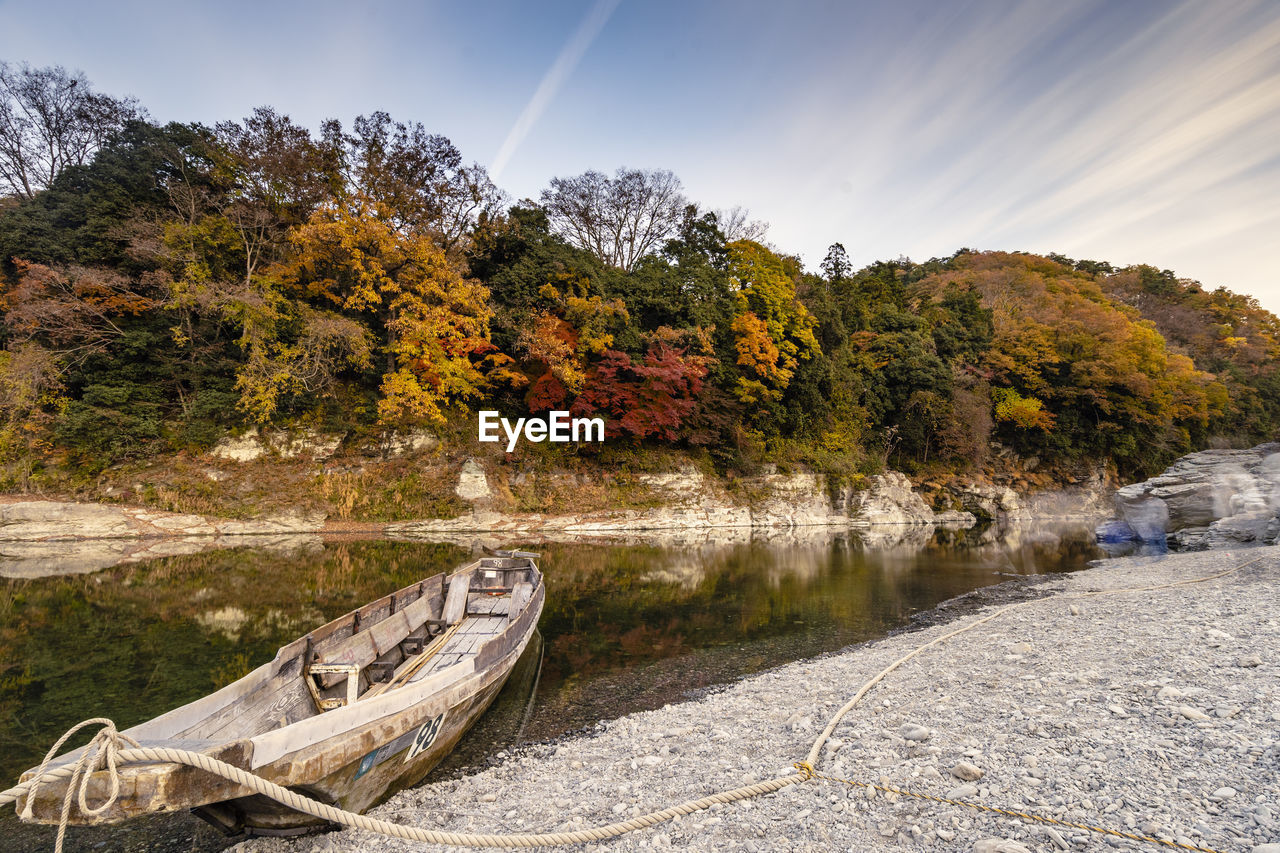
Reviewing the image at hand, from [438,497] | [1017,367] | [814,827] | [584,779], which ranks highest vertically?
[1017,367]

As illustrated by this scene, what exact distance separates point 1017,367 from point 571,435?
28.2 m

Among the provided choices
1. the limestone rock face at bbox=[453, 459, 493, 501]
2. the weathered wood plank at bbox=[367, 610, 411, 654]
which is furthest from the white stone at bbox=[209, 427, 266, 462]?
the weathered wood plank at bbox=[367, 610, 411, 654]

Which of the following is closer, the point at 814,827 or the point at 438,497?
the point at 814,827

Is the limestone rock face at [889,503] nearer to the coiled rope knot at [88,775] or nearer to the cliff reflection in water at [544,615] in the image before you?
the cliff reflection in water at [544,615]

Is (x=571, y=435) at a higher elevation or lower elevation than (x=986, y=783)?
higher

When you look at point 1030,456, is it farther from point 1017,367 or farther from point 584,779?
point 584,779

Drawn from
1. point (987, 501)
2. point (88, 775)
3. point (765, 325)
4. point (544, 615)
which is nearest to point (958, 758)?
point (88, 775)

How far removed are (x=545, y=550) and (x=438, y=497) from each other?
21.1 feet

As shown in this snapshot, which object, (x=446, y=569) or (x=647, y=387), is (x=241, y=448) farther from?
(x=647, y=387)

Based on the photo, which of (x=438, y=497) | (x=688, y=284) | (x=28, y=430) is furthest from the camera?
(x=688, y=284)

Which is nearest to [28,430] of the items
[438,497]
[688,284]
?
[438,497]

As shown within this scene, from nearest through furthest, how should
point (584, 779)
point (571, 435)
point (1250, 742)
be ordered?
point (1250, 742), point (584, 779), point (571, 435)

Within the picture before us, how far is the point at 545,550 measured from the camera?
1858 cm

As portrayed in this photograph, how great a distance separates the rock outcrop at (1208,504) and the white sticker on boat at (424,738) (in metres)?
23.1
